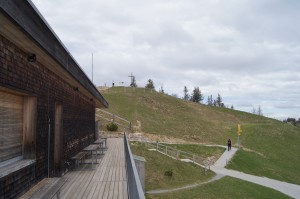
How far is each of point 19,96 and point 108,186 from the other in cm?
320

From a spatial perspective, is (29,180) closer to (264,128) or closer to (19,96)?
(19,96)

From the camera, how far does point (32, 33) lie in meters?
5.23

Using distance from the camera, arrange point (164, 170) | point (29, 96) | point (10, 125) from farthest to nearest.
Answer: point (164, 170), point (29, 96), point (10, 125)

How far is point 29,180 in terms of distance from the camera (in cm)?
705

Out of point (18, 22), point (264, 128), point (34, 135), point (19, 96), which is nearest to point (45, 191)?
point (34, 135)

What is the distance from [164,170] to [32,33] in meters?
19.0

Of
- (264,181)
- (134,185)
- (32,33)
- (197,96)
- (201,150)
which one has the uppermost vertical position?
(197,96)

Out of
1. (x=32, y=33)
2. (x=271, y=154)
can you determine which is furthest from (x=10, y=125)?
(x=271, y=154)

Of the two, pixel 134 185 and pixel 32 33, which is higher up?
pixel 32 33

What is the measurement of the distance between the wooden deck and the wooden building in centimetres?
65

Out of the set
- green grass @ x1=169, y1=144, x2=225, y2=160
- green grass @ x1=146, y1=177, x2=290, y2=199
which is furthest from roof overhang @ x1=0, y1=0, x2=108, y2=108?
green grass @ x1=169, y1=144, x2=225, y2=160

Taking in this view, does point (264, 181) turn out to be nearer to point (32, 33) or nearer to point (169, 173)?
point (169, 173)

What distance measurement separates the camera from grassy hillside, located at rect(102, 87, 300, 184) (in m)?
35.5

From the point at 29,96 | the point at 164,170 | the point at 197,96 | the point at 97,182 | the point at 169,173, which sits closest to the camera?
the point at 29,96
